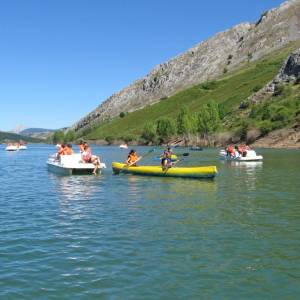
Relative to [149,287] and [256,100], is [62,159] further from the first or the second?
[256,100]

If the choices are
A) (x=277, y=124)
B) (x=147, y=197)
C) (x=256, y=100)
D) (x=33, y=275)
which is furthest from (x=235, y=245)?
(x=256, y=100)

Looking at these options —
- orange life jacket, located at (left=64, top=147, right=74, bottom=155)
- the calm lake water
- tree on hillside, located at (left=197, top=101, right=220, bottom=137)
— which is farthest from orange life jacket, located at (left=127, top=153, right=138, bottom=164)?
tree on hillside, located at (left=197, top=101, right=220, bottom=137)

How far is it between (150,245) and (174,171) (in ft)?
85.2

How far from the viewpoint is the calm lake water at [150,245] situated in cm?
1348

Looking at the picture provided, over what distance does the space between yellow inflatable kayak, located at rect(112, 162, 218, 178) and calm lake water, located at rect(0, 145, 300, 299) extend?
343 inches

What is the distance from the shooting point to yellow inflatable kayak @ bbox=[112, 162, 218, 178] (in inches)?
1647

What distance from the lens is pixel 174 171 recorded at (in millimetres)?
43750

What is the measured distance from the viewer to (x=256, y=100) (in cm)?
17312

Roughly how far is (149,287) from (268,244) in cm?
650

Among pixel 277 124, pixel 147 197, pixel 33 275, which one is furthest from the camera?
pixel 277 124

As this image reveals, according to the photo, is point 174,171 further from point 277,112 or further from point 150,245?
point 277,112

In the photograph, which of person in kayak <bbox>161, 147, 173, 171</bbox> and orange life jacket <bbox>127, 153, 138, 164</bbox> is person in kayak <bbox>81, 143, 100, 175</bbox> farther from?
person in kayak <bbox>161, 147, 173, 171</bbox>

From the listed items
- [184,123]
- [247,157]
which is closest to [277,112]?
[184,123]

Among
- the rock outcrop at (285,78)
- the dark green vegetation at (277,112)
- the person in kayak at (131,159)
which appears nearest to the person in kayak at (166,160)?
the person in kayak at (131,159)
